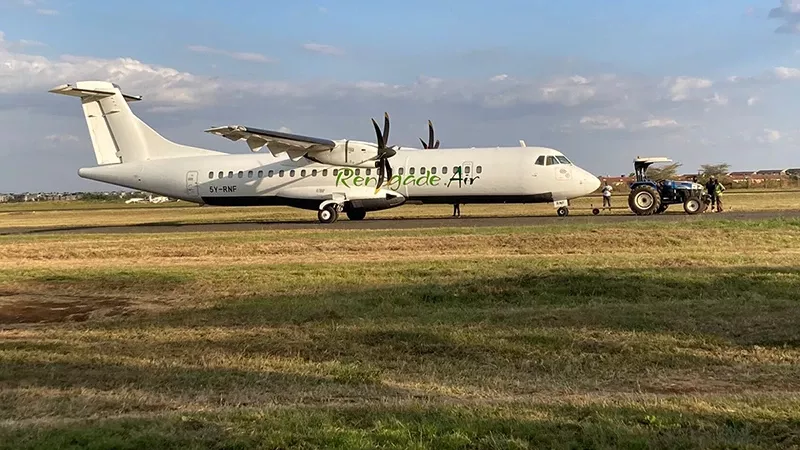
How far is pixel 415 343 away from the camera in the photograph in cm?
985

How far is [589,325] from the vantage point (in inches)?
419

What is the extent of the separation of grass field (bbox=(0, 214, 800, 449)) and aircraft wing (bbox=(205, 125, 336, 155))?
824 centimetres

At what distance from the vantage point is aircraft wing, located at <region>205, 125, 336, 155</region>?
91.3 ft

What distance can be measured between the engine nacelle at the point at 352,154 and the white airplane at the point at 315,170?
0.04 meters

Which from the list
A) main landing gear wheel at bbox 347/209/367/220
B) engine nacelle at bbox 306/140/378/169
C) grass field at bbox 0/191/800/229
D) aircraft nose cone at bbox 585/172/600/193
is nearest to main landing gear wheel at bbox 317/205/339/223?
main landing gear wheel at bbox 347/209/367/220

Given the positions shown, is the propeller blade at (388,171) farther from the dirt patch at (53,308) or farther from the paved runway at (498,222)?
the dirt patch at (53,308)

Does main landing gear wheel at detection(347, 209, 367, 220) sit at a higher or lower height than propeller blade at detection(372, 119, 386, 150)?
lower

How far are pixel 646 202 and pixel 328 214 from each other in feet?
44.2

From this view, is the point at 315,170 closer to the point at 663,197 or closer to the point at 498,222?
the point at 498,222

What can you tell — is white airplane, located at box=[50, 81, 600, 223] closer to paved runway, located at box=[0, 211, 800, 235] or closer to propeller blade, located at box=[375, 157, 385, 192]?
propeller blade, located at box=[375, 157, 385, 192]

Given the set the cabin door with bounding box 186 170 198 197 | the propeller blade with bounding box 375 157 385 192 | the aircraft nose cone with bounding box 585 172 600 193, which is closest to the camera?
the aircraft nose cone with bounding box 585 172 600 193

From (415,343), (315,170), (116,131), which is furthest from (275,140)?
(415,343)

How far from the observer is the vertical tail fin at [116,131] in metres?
33.1

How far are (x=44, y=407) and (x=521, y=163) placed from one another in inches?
955
